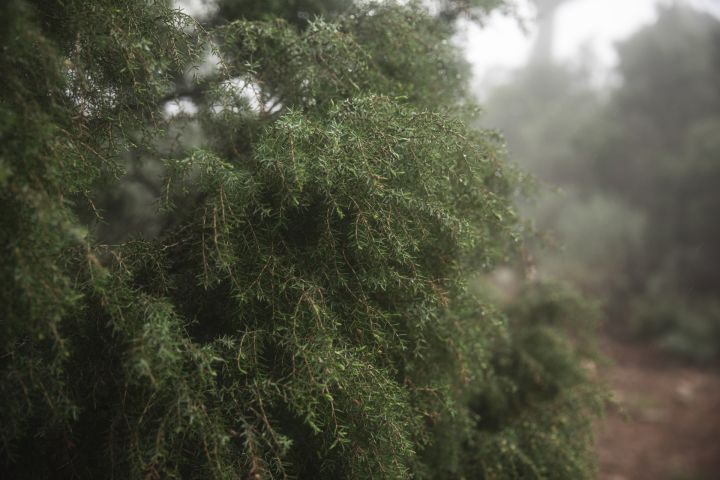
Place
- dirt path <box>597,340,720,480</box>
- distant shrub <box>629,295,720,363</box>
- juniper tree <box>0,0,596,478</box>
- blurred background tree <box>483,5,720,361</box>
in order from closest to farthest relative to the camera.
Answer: juniper tree <box>0,0,596,478</box> → dirt path <box>597,340,720,480</box> → distant shrub <box>629,295,720,363</box> → blurred background tree <box>483,5,720,361</box>

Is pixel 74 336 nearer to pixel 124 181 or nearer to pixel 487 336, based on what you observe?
pixel 124 181

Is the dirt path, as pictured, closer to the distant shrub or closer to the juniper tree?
the distant shrub

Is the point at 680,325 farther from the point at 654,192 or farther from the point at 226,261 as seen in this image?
the point at 226,261

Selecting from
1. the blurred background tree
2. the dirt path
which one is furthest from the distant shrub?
the dirt path

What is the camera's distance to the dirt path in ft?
17.5

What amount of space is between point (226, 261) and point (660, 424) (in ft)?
23.1

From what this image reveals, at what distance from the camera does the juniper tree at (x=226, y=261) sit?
1649 mm

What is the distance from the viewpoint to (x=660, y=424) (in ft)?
20.7

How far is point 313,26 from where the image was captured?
7.41 ft

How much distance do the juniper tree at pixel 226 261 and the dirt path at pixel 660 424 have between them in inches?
128

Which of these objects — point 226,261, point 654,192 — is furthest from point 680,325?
point 226,261

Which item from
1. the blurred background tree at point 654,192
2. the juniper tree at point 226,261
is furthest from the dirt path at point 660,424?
the juniper tree at point 226,261

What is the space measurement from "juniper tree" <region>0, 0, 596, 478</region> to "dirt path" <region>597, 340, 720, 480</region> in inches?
128

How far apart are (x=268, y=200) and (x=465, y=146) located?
0.98 m
